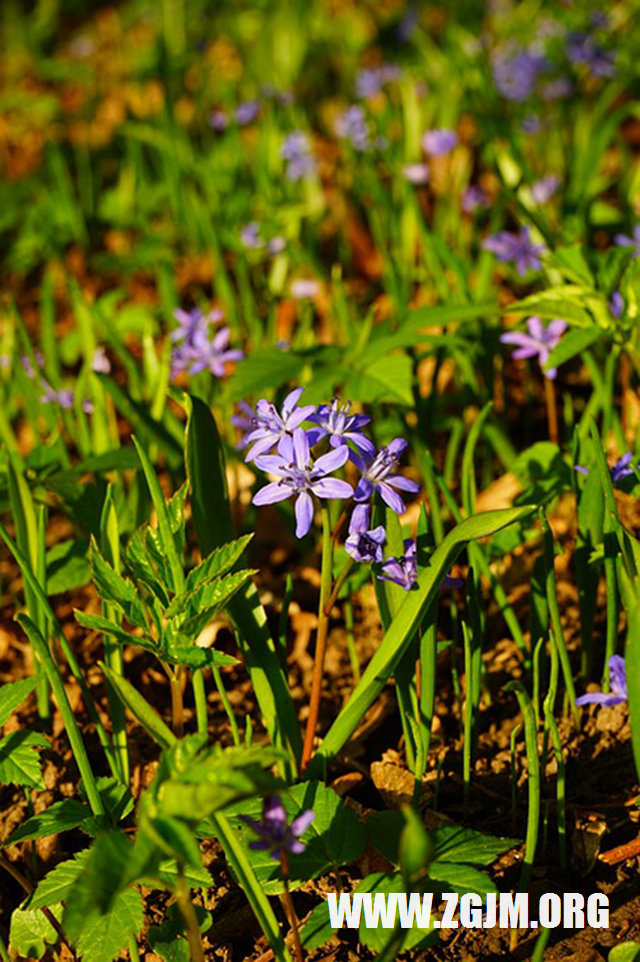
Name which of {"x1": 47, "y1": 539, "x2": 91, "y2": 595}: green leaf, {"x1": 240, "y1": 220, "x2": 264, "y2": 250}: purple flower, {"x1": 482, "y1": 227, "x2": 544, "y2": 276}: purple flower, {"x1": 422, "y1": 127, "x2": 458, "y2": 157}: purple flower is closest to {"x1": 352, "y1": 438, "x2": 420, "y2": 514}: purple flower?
{"x1": 47, "y1": 539, "x2": 91, "y2": 595}: green leaf

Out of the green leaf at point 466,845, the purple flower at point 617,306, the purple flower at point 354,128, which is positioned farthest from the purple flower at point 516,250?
the green leaf at point 466,845

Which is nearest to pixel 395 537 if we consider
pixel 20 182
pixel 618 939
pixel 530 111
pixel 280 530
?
pixel 618 939

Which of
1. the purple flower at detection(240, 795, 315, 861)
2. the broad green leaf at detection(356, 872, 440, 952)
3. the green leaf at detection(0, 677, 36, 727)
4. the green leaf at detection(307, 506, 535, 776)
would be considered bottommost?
the broad green leaf at detection(356, 872, 440, 952)

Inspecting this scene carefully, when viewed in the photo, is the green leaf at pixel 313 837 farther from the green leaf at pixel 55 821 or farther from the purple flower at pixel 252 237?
the purple flower at pixel 252 237

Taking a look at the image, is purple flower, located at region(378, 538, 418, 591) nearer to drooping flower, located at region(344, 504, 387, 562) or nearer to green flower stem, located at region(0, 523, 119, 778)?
drooping flower, located at region(344, 504, 387, 562)

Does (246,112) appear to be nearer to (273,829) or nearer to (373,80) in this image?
(373,80)

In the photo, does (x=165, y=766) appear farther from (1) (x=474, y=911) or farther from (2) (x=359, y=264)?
(2) (x=359, y=264)

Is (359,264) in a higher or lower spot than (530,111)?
lower
